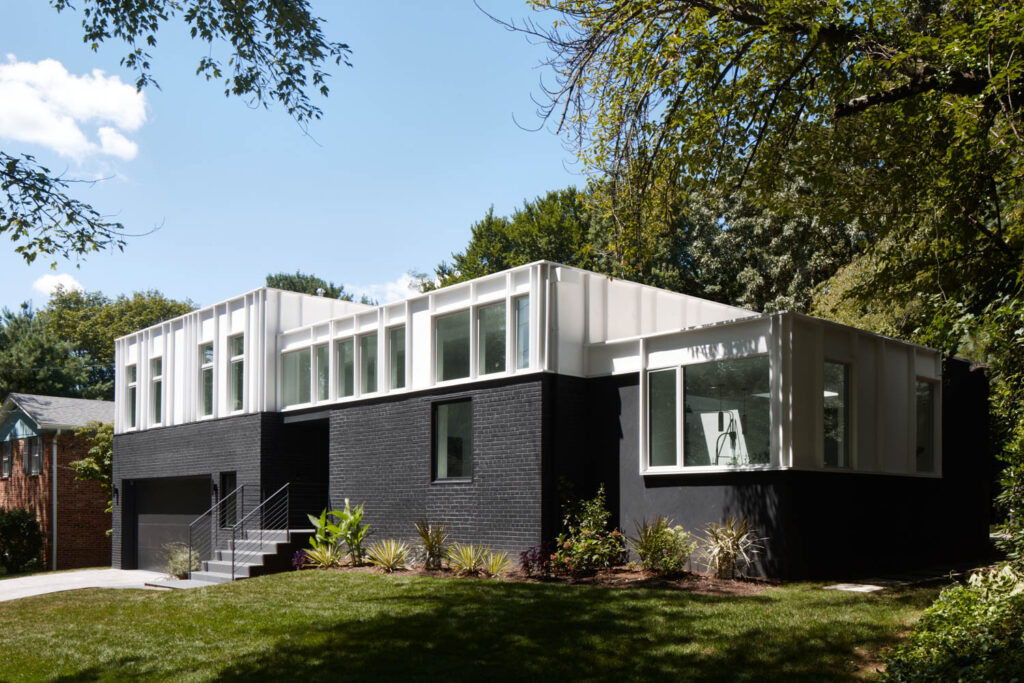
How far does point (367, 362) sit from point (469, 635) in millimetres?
9445

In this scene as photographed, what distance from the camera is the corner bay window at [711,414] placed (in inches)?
525

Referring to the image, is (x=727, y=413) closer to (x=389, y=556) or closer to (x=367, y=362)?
(x=389, y=556)

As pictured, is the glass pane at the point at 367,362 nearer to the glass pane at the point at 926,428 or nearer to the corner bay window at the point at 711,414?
the corner bay window at the point at 711,414

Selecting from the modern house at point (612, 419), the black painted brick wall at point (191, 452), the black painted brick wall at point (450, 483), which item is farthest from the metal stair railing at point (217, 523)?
the black painted brick wall at point (450, 483)

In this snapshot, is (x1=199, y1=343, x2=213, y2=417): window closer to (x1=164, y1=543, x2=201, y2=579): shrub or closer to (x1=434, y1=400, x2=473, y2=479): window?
(x1=164, y1=543, x2=201, y2=579): shrub

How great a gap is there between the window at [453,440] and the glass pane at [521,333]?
145cm

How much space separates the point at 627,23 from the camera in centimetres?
1105

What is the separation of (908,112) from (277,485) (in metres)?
14.7

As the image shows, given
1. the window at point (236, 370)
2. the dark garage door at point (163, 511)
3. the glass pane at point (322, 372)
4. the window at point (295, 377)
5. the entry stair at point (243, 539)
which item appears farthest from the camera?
the dark garage door at point (163, 511)

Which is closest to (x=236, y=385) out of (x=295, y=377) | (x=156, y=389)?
(x=295, y=377)

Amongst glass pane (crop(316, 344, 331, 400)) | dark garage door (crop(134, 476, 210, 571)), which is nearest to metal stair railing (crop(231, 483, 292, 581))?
glass pane (crop(316, 344, 331, 400))

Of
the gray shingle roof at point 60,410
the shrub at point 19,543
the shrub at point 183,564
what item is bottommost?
the shrub at point 19,543

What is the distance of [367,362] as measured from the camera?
18922 mm

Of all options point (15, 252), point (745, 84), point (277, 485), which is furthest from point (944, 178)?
point (277, 485)
